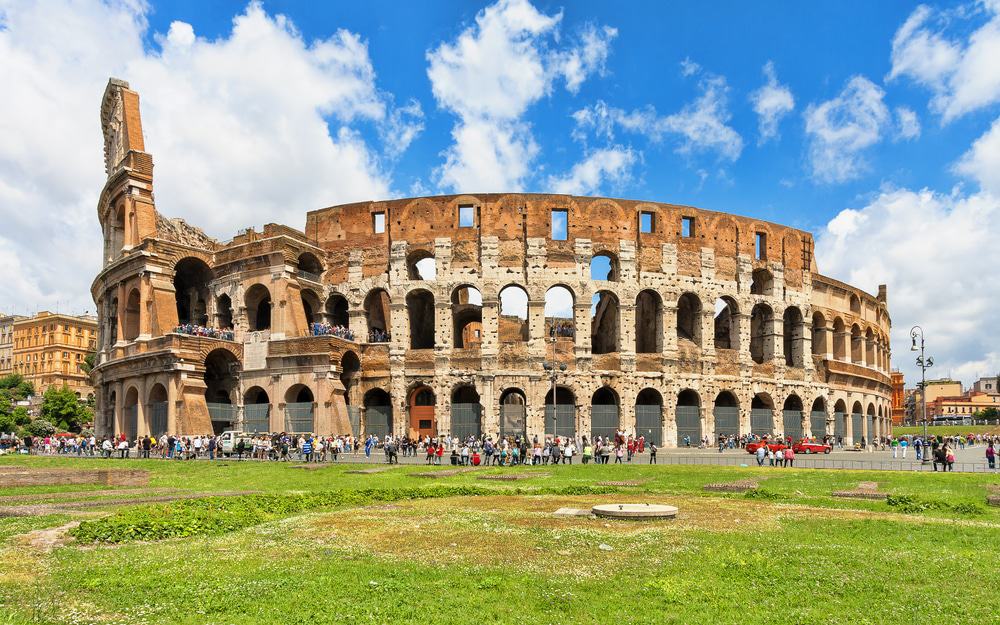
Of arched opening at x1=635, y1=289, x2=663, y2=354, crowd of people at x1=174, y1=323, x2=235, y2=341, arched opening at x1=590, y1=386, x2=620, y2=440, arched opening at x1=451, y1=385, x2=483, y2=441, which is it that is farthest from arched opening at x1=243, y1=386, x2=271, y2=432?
arched opening at x1=635, y1=289, x2=663, y2=354

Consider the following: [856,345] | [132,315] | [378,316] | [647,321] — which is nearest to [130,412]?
[132,315]

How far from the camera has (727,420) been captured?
45.3 metres

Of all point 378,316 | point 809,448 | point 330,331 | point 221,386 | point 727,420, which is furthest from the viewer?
point 378,316

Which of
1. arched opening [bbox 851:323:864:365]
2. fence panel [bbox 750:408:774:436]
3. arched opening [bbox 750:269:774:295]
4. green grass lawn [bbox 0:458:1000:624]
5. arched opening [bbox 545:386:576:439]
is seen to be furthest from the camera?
arched opening [bbox 851:323:864:365]

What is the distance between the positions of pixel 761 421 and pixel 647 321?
9205 mm

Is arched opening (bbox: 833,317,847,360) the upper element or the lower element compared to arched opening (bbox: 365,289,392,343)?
lower

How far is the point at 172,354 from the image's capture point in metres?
38.8

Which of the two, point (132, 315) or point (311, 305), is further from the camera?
point (311, 305)

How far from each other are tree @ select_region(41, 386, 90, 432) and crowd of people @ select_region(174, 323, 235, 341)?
40557mm

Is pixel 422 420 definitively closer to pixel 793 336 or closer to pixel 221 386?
pixel 221 386

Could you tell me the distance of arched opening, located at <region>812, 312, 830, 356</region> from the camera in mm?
51938

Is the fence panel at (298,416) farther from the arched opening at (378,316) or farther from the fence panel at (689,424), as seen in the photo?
the fence panel at (689,424)

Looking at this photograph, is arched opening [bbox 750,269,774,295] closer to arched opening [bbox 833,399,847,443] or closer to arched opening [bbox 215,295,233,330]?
arched opening [bbox 833,399,847,443]

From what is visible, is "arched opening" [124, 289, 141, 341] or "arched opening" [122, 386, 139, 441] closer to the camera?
"arched opening" [122, 386, 139, 441]
